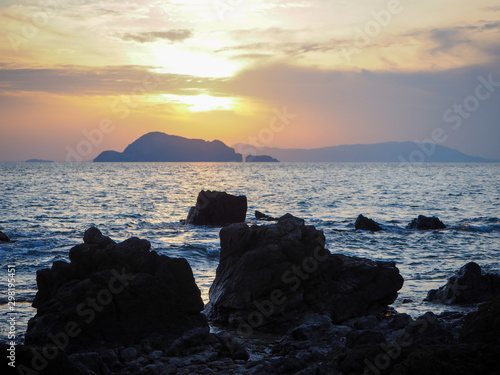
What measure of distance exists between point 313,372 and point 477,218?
4521cm

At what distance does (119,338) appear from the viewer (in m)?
13.4

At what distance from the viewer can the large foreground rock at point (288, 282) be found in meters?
15.9

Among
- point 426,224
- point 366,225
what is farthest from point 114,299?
point 426,224

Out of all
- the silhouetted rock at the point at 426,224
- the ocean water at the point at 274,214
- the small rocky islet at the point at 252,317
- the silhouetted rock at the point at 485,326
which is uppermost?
the silhouetted rock at the point at 485,326

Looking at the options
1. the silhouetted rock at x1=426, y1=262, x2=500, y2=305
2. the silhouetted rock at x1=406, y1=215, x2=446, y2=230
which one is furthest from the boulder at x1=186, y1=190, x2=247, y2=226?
the silhouetted rock at x1=426, y1=262, x2=500, y2=305

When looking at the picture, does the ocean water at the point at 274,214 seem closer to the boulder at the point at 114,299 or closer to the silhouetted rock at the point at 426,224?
the silhouetted rock at the point at 426,224

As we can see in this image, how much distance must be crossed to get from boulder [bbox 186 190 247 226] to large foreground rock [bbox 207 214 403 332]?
25.9 metres

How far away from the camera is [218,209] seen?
1741 inches

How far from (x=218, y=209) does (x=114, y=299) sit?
3046 cm

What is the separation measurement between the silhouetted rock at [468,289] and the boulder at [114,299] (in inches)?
360

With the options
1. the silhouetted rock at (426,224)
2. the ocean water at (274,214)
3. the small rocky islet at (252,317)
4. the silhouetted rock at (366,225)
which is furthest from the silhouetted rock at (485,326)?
the silhouetted rock at (426,224)

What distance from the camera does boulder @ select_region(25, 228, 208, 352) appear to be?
1316 centimetres

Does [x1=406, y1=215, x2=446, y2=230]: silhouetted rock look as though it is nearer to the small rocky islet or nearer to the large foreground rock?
the small rocky islet

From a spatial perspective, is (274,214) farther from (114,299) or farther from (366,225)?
(114,299)
